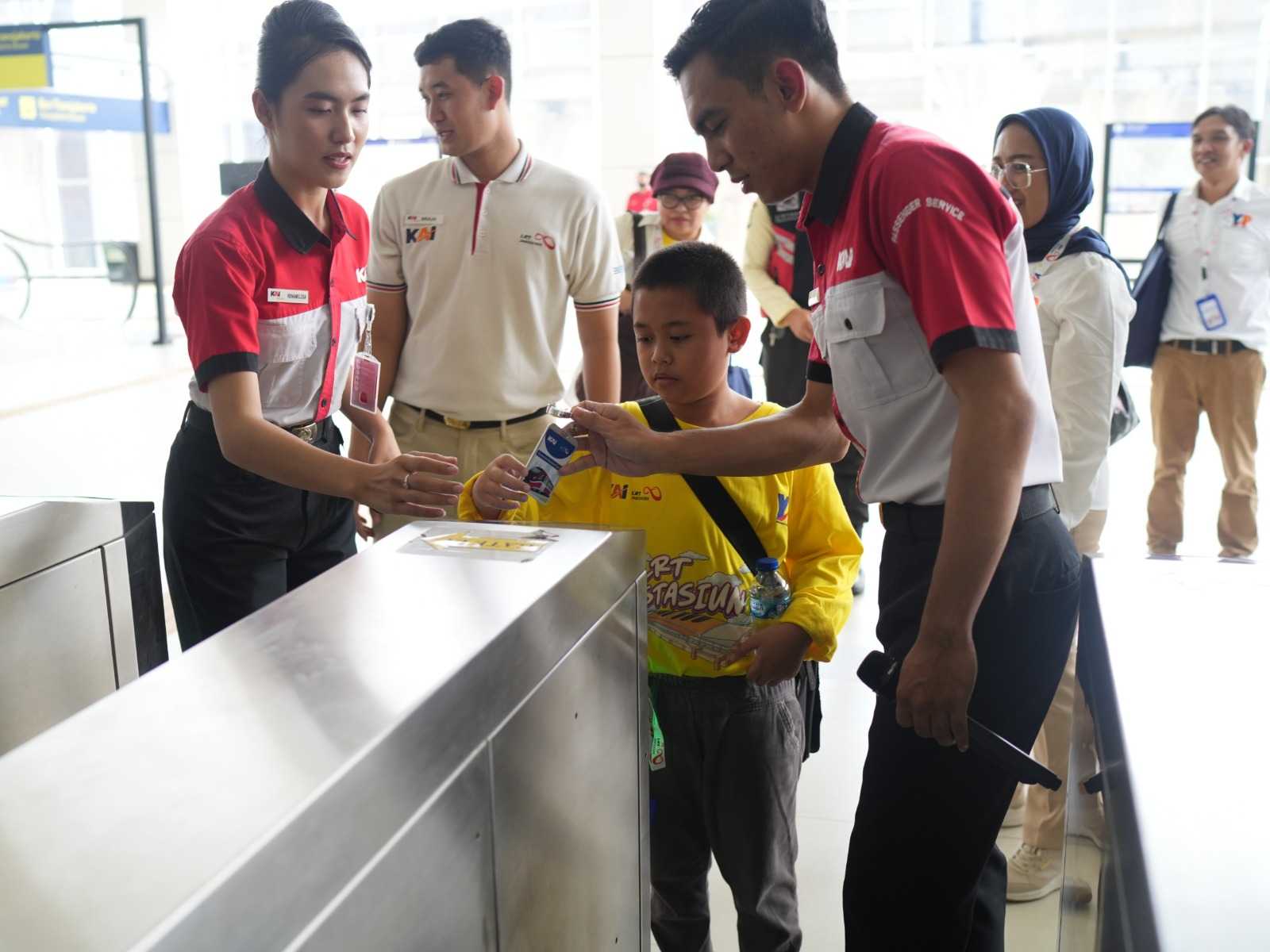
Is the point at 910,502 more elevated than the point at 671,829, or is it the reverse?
the point at 910,502

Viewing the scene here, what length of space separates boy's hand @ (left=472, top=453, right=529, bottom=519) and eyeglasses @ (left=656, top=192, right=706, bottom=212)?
2282 mm

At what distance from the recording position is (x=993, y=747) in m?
1.31

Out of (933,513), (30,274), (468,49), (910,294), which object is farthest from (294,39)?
(30,274)

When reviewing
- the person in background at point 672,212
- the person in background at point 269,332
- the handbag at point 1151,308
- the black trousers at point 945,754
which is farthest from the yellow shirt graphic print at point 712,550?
the handbag at point 1151,308

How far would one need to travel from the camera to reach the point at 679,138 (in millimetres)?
11555

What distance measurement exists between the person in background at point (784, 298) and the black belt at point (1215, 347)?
1.34m

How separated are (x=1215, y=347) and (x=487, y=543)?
3.55m

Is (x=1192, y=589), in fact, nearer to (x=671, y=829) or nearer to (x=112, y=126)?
(x=671, y=829)

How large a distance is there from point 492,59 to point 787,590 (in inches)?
51.6

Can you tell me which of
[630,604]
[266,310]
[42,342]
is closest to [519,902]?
[630,604]

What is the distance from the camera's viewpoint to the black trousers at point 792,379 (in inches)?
143

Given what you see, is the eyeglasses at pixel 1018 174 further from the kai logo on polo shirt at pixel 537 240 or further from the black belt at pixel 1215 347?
the black belt at pixel 1215 347

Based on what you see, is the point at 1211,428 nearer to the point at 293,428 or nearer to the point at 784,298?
the point at 784,298

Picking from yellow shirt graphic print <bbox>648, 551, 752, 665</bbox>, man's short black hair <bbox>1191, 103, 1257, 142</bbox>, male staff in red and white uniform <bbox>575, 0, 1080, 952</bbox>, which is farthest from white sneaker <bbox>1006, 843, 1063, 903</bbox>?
man's short black hair <bbox>1191, 103, 1257, 142</bbox>
